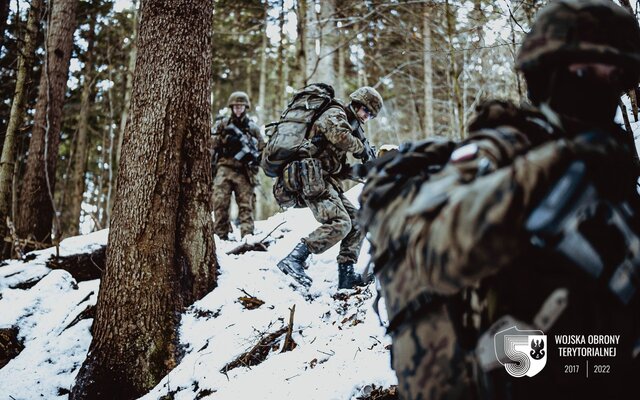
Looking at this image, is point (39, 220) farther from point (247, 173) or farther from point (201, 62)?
point (201, 62)

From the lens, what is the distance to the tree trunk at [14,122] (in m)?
6.05

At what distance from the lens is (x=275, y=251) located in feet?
18.4

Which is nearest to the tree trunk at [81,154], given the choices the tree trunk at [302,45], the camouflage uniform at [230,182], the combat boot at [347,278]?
the camouflage uniform at [230,182]

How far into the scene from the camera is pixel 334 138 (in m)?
4.38

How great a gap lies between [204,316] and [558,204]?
3.29 m

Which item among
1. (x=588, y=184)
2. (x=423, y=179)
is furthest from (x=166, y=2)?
(x=588, y=184)

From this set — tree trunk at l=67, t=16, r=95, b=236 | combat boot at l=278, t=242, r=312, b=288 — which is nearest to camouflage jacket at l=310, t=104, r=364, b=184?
combat boot at l=278, t=242, r=312, b=288

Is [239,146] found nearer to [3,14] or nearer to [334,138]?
[334,138]

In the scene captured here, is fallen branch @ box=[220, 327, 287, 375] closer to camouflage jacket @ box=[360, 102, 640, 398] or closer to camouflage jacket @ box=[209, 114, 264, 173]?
camouflage jacket @ box=[360, 102, 640, 398]

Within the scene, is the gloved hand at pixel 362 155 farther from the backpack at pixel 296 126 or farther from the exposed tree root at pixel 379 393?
the exposed tree root at pixel 379 393

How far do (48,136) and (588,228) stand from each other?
25.2ft

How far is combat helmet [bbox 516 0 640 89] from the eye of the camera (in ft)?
4.11

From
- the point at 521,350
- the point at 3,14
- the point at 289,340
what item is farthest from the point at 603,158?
the point at 3,14

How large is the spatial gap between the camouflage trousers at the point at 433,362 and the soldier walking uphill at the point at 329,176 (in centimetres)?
310
